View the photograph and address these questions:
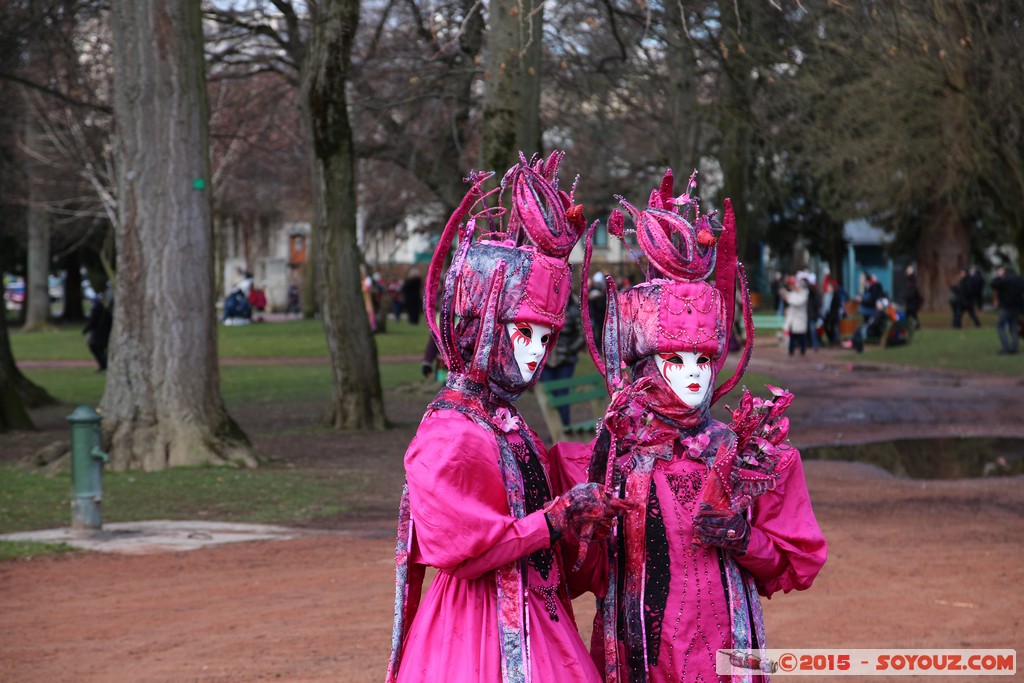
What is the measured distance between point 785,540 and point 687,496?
12.3 inches

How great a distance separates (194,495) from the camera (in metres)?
11.4

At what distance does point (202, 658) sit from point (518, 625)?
11.5 ft

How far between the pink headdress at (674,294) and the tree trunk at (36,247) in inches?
1183

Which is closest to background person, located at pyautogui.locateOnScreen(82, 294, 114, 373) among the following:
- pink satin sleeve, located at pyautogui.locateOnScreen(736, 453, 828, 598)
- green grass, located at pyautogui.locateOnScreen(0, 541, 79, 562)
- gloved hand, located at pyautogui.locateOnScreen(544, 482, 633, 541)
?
green grass, located at pyautogui.locateOnScreen(0, 541, 79, 562)

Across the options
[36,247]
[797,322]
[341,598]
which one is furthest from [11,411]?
[36,247]

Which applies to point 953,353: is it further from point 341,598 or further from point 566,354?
point 341,598

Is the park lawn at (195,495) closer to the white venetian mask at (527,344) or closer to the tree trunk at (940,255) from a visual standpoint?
the white venetian mask at (527,344)

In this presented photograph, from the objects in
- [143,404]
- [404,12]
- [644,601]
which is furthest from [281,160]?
[644,601]

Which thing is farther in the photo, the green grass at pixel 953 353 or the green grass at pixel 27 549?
the green grass at pixel 953 353

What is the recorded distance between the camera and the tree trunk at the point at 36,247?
3631 cm

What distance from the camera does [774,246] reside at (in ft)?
158

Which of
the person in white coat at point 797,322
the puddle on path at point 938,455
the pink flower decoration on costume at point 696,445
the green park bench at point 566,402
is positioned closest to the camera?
the pink flower decoration on costume at point 696,445

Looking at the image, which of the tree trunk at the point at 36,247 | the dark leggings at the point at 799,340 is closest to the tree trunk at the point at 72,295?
the tree trunk at the point at 36,247

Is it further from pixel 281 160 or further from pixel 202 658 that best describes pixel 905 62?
pixel 281 160
